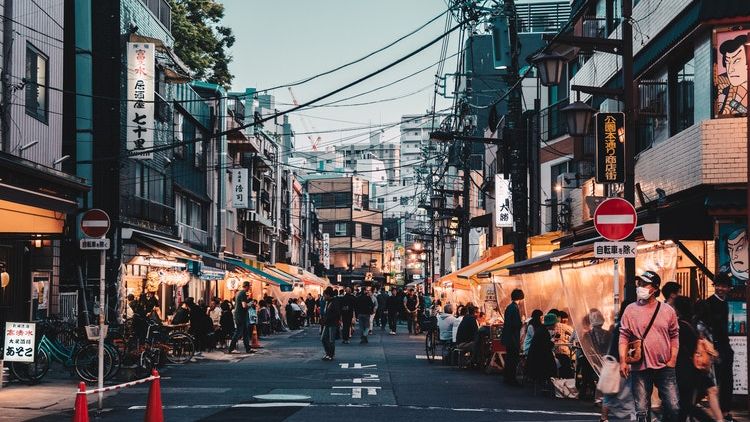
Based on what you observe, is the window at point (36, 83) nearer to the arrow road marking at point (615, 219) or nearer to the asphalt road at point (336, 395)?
the asphalt road at point (336, 395)

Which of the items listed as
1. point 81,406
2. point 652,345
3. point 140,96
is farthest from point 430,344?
point 81,406

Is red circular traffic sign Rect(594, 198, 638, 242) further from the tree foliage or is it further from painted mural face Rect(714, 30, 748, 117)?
the tree foliage

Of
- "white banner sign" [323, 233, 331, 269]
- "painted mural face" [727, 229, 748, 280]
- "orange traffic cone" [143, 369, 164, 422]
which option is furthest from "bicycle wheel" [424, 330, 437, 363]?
"white banner sign" [323, 233, 331, 269]

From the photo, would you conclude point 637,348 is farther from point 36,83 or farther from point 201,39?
point 201,39

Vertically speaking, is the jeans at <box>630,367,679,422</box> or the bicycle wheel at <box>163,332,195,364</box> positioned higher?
the jeans at <box>630,367,679,422</box>

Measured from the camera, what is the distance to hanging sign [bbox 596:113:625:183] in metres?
19.9

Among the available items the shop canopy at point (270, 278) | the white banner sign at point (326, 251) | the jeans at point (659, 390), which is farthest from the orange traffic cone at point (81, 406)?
the white banner sign at point (326, 251)

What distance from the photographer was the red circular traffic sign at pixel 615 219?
51.1 ft

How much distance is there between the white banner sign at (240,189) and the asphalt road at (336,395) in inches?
1099

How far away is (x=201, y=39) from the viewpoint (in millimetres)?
54000

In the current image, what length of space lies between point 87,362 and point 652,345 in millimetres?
12891

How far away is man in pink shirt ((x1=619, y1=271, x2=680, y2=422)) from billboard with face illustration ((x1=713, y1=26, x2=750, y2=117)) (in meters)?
6.51

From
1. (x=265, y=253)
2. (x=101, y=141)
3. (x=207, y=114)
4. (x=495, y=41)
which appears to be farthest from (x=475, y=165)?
(x=101, y=141)

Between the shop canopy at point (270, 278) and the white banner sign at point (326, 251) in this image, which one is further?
the white banner sign at point (326, 251)
